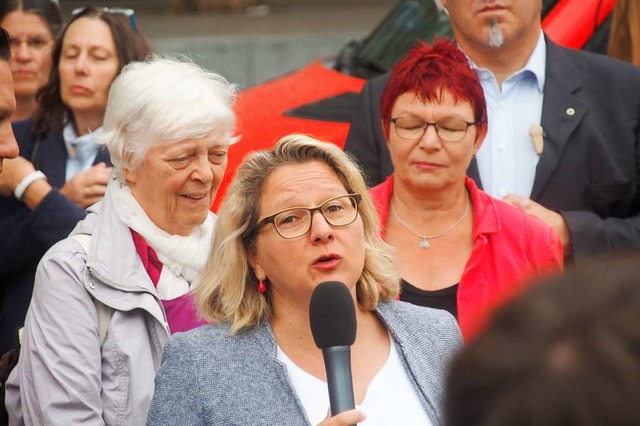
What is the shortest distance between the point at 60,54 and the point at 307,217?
99.4 inches

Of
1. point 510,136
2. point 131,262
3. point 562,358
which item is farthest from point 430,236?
point 562,358

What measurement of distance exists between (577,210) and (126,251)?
1.96 meters

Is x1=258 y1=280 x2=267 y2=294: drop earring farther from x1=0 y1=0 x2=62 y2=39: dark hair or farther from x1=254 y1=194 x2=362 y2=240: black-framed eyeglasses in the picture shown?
x1=0 y1=0 x2=62 y2=39: dark hair

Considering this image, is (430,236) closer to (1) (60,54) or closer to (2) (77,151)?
(2) (77,151)

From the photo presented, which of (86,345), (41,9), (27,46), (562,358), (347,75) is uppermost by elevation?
(562,358)

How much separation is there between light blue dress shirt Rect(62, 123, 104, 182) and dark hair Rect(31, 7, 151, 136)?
64 millimetres

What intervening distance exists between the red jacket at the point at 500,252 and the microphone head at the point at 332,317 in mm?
1358

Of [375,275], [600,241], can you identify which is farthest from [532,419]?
[600,241]

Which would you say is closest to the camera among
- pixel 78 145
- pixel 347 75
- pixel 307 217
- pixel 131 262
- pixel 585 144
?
pixel 307 217

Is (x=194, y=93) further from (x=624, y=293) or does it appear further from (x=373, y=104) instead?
(x=624, y=293)

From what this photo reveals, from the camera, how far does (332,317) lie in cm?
291

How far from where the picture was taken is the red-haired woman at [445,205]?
4430 millimetres

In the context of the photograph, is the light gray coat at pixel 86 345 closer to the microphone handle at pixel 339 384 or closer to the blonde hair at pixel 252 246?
the blonde hair at pixel 252 246

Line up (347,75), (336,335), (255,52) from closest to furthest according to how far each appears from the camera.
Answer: (336,335) < (347,75) < (255,52)
